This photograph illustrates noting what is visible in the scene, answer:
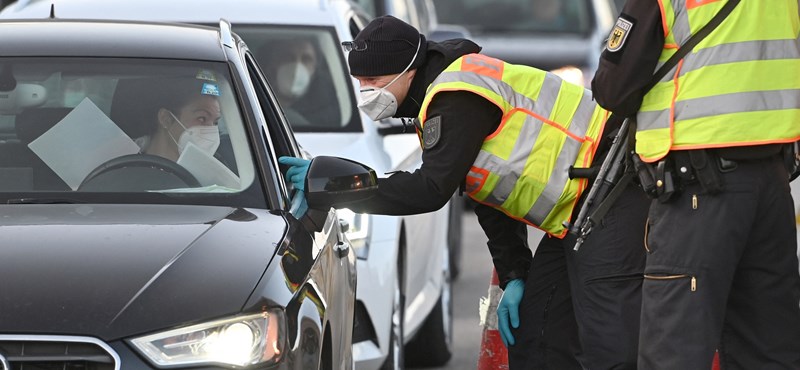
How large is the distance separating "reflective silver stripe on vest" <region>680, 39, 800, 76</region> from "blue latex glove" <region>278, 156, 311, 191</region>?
48.7 inches

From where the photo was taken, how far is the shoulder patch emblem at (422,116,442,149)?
17.8 feet

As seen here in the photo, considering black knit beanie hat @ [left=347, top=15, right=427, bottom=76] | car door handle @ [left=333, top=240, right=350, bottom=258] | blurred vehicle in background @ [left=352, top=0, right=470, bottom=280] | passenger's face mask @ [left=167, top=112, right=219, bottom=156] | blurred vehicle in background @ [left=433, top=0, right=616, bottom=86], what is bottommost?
car door handle @ [left=333, top=240, right=350, bottom=258]

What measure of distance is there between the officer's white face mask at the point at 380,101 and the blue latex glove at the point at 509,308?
763 millimetres

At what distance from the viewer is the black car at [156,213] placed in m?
4.27

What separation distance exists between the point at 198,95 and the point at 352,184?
65 cm

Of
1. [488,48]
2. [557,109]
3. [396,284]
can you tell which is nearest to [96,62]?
[557,109]

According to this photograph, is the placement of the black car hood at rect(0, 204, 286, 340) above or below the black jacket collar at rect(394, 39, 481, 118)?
below

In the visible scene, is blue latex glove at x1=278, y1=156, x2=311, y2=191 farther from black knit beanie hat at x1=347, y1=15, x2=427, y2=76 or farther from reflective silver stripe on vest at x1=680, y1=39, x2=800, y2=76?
reflective silver stripe on vest at x1=680, y1=39, x2=800, y2=76

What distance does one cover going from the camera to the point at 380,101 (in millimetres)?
5703

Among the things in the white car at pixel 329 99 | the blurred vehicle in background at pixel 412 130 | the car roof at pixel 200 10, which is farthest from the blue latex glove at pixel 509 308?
the car roof at pixel 200 10

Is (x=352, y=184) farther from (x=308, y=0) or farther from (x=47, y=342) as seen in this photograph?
(x=308, y=0)

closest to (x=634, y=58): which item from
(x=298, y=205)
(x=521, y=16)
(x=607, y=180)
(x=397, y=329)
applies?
(x=607, y=180)

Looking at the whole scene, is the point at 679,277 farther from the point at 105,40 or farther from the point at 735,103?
the point at 105,40

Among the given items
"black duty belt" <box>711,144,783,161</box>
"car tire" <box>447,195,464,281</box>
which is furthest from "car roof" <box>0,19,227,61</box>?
"car tire" <box>447,195,464,281</box>
